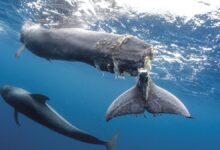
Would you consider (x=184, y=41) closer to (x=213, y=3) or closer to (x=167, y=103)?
(x=213, y=3)

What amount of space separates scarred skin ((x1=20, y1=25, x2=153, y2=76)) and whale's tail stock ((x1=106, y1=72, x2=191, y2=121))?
0.34 m

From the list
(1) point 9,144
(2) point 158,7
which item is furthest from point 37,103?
(1) point 9,144

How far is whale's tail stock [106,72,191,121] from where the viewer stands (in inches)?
175

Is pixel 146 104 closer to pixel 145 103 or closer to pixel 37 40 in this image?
pixel 145 103

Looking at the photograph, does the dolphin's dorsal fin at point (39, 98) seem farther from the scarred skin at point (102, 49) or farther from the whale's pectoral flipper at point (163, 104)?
the whale's pectoral flipper at point (163, 104)

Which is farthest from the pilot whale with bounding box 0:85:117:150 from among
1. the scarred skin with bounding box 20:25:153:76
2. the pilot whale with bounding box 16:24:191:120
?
the pilot whale with bounding box 16:24:191:120

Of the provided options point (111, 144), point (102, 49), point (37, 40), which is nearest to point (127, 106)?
point (102, 49)

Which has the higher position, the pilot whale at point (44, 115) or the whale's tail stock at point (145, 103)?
the whale's tail stock at point (145, 103)

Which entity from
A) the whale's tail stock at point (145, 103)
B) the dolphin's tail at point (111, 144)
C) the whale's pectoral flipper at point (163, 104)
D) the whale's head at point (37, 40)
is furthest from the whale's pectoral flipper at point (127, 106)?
the dolphin's tail at point (111, 144)

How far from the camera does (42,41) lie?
6.00m

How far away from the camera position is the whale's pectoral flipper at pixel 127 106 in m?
4.49

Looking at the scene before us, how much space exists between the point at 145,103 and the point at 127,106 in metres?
0.29

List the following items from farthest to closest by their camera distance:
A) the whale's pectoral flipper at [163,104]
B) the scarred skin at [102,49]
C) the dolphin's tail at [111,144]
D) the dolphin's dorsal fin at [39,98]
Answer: the dolphin's tail at [111,144] → the dolphin's dorsal fin at [39,98] → the whale's pectoral flipper at [163,104] → the scarred skin at [102,49]

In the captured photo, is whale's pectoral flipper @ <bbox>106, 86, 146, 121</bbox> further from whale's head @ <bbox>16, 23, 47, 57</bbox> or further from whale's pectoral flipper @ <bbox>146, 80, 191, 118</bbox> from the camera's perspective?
whale's head @ <bbox>16, 23, 47, 57</bbox>
